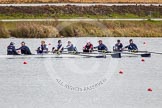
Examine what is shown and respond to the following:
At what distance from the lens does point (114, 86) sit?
147ft

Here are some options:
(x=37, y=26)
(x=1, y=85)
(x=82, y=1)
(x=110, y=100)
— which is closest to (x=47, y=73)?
(x=1, y=85)

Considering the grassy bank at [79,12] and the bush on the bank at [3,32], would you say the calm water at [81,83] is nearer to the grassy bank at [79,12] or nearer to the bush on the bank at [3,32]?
the bush on the bank at [3,32]

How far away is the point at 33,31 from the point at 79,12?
15.8 meters

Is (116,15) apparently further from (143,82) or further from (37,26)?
(143,82)

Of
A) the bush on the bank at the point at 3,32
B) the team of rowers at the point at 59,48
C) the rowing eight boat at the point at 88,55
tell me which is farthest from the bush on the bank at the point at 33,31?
the rowing eight boat at the point at 88,55

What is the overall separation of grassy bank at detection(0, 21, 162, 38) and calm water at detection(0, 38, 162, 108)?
11911mm

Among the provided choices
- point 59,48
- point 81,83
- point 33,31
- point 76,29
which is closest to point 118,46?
point 59,48

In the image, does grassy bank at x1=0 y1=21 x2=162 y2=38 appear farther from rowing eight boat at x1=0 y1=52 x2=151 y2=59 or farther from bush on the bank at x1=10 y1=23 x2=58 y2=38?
rowing eight boat at x1=0 y1=52 x2=151 y2=59

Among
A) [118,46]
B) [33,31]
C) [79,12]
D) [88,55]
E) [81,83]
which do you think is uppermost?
[79,12]

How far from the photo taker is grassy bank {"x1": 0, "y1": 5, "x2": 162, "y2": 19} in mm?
83375

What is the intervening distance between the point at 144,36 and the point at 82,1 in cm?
2916

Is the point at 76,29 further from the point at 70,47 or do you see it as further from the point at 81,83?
the point at 81,83

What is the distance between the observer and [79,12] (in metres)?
85.1

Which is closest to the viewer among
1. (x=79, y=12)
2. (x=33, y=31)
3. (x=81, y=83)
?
(x=81, y=83)
